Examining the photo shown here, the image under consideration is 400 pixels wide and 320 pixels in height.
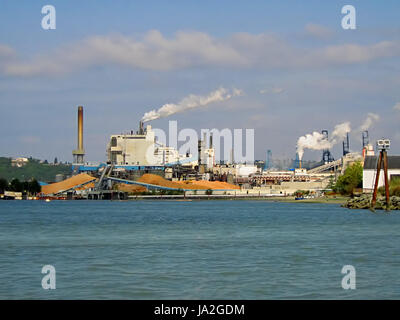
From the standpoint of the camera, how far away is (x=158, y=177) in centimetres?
16088

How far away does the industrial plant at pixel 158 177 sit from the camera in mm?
155250

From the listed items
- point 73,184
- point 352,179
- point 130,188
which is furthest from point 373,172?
point 73,184

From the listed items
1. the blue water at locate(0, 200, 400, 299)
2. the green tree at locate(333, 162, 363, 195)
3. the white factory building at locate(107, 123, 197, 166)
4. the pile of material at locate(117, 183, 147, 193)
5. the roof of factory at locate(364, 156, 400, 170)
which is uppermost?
the white factory building at locate(107, 123, 197, 166)

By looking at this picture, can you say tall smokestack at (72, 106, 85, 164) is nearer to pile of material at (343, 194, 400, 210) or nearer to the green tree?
the green tree

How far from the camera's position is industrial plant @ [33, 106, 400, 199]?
155 m

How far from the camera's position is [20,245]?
31.8 m

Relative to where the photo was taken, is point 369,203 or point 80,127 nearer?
point 369,203

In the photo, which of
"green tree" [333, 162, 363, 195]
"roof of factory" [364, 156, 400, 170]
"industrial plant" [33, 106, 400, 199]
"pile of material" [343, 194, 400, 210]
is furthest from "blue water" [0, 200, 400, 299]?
"industrial plant" [33, 106, 400, 199]

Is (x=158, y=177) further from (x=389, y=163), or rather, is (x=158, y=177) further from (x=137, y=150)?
(x=389, y=163)

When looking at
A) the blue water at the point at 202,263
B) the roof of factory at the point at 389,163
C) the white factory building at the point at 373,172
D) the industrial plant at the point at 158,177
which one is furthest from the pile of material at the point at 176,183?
the blue water at the point at 202,263

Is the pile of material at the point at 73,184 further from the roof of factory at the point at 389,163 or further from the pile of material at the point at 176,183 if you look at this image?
the roof of factory at the point at 389,163

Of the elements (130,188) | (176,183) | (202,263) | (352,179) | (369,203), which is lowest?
(202,263)

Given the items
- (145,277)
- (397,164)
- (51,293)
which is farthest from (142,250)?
(397,164)
